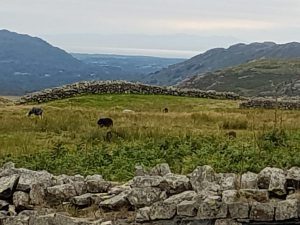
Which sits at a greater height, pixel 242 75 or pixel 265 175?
pixel 265 175

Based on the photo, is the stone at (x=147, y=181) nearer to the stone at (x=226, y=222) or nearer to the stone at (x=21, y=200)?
the stone at (x=226, y=222)

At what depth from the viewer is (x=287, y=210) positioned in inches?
298

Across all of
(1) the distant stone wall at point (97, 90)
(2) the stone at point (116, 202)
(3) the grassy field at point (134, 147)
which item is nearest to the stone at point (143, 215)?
(2) the stone at point (116, 202)

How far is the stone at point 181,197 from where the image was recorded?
7.94 meters

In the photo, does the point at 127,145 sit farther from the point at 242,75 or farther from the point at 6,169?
the point at 242,75

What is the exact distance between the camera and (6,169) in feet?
32.0

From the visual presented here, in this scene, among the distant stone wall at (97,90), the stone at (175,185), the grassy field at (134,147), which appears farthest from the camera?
the distant stone wall at (97,90)

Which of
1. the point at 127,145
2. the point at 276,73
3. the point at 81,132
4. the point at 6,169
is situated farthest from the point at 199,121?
the point at 276,73

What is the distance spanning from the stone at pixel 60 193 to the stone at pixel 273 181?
2.70 meters

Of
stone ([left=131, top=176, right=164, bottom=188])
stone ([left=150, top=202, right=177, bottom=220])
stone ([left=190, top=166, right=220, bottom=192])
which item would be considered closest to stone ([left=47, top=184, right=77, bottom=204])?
stone ([left=131, top=176, right=164, bottom=188])

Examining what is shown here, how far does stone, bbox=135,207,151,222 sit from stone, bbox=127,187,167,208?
26 centimetres

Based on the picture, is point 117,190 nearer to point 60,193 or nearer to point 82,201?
point 82,201

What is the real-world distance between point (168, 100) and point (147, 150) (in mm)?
24007

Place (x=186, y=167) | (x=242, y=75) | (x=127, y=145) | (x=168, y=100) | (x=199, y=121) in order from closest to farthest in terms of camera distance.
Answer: (x=186, y=167) → (x=127, y=145) → (x=199, y=121) → (x=168, y=100) → (x=242, y=75)
